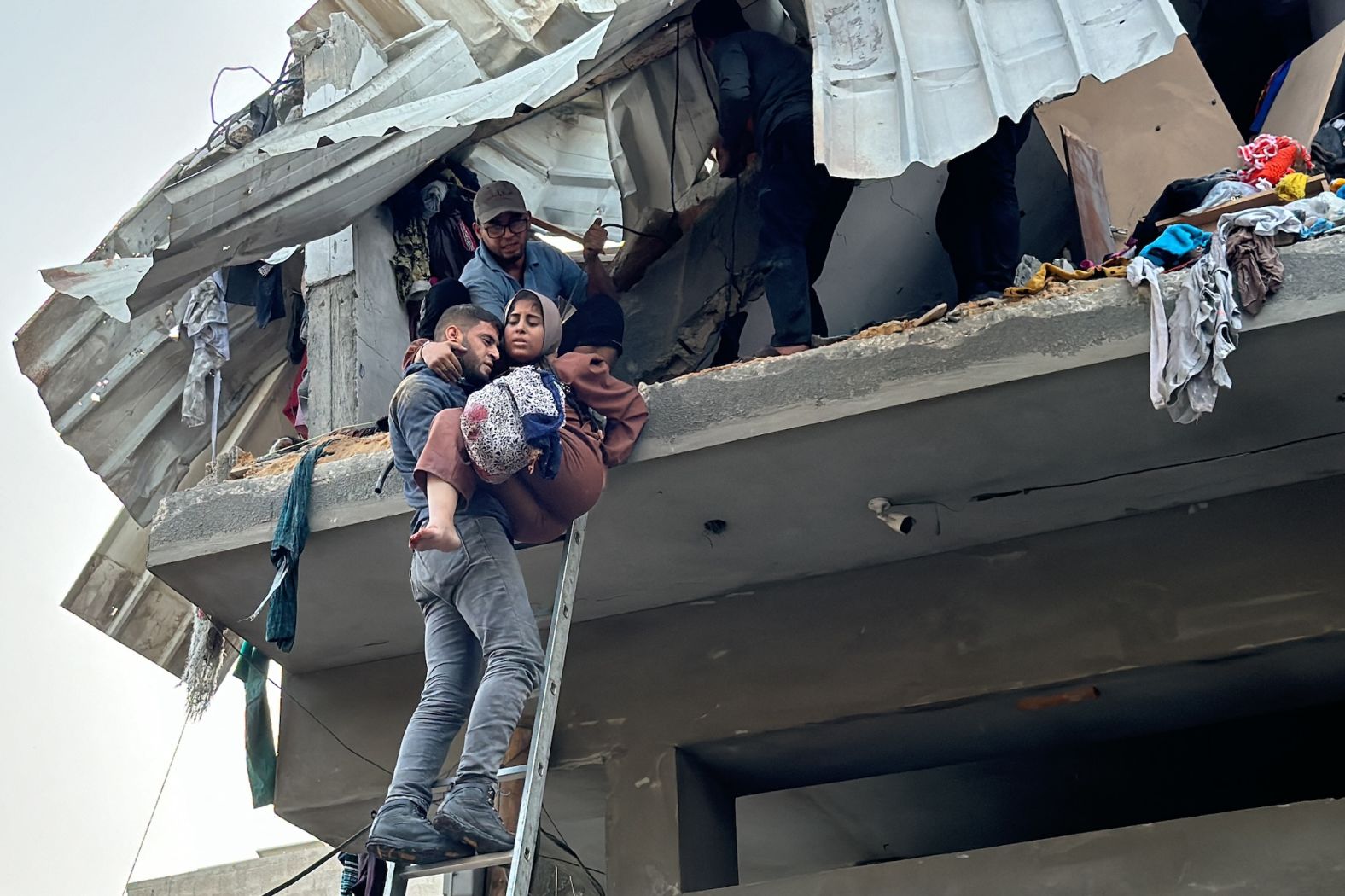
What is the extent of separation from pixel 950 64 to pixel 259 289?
12.1 feet

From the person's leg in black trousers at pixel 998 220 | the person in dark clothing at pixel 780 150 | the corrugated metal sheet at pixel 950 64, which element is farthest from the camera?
the person's leg in black trousers at pixel 998 220

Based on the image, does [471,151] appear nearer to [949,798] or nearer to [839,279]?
[839,279]

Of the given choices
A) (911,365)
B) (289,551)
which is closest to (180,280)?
(289,551)

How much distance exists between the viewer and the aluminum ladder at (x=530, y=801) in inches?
172

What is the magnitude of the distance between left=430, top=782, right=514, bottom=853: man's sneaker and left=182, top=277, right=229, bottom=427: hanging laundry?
363 centimetres

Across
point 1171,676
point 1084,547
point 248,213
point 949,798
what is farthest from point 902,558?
point 248,213

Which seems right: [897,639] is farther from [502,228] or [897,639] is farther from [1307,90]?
[1307,90]

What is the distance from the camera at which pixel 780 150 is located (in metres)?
6.55

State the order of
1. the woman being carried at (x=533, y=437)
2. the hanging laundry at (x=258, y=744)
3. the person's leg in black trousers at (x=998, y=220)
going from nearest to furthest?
the woman being carried at (x=533, y=437) < the person's leg in black trousers at (x=998, y=220) < the hanging laundry at (x=258, y=744)

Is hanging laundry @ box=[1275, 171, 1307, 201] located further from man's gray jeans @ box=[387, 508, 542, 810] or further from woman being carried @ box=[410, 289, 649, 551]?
man's gray jeans @ box=[387, 508, 542, 810]

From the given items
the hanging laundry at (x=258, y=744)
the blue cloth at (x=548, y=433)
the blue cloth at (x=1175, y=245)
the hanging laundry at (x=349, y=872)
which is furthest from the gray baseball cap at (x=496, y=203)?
the hanging laundry at (x=349, y=872)

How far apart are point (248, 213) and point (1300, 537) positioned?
4.35m

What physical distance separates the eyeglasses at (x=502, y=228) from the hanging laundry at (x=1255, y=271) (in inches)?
112

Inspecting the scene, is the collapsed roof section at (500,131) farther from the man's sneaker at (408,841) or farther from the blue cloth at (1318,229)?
the man's sneaker at (408,841)
